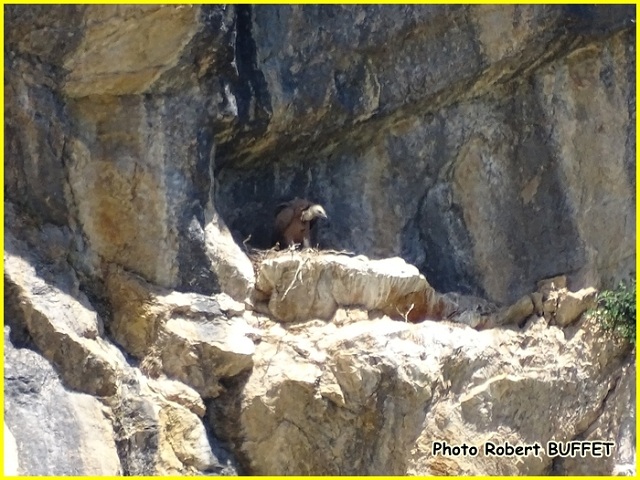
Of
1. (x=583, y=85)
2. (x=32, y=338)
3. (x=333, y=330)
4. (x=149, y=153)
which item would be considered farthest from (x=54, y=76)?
(x=583, y=85)

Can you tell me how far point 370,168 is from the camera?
13.2 m

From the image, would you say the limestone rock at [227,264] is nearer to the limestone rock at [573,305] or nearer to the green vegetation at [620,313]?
the limestone rock at [573,305]

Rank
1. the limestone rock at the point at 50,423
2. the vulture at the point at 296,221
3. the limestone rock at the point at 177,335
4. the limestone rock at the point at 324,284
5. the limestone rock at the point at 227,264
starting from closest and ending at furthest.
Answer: the limestone rock at the point at 50,423, the limestone rock at the point at 177,335, the limestone rock at the point at 227,264, the limestone rock at the point at 324,284, the vulture at the point at 296,221

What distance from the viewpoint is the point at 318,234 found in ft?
42.5

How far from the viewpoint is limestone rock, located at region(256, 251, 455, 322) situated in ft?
39.5

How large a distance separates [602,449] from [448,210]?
230 centimetres

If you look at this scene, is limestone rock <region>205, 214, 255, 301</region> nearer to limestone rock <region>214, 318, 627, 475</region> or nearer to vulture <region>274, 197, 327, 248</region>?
limestone rock <region>214, 318, 627, 475</region>

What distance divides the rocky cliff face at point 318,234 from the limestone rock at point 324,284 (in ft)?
0.06

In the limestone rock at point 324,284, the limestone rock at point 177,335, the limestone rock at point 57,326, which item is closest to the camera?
the limestone rock at point 57,326

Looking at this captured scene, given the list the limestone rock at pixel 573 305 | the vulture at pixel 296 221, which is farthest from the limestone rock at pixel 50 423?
the limestone rock at pixel 573 305

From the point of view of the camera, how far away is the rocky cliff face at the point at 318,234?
1117 centimetres

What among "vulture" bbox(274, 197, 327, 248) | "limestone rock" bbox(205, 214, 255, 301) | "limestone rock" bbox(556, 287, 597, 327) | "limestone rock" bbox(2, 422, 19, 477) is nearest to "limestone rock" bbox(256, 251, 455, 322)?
"limestone rock" bbox(205, 214, 255, 301)

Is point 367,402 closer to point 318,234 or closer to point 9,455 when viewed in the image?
point 318,234

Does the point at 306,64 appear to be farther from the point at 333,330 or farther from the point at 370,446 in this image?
the point at 370,446
